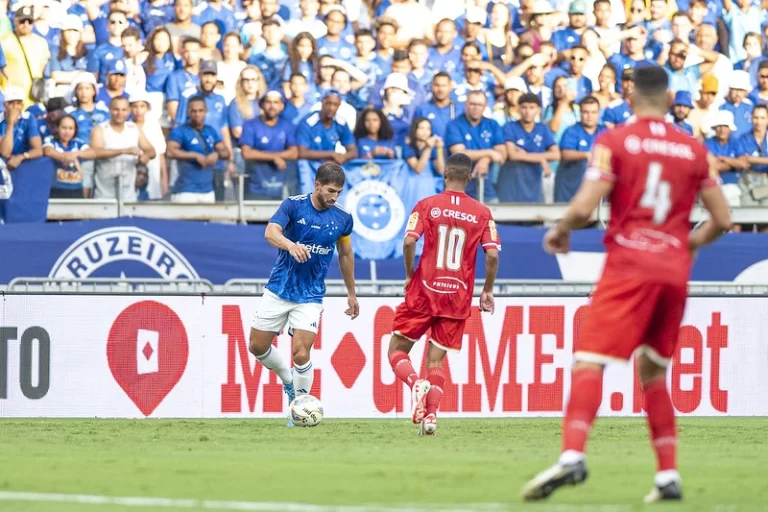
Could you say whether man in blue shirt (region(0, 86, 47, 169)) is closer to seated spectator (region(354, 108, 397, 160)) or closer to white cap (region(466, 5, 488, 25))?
seated spectator (region(354, 108, 397, 160))

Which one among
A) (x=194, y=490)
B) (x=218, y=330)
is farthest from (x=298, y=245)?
(x=194, y=490)

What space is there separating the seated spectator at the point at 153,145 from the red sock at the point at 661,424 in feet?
36.3

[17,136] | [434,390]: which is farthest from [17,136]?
[434,390]

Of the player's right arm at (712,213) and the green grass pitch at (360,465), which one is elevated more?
the player's right arm at (712,213)

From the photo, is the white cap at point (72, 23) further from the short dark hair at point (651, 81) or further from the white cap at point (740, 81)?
the short dark hair at point (651, 81)

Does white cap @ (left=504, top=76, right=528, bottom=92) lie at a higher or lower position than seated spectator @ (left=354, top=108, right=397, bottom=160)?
higher

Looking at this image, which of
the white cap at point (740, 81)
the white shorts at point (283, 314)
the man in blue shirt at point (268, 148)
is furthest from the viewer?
the white cap at point (740, 81)

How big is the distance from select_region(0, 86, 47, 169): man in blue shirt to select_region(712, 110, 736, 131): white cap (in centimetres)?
919

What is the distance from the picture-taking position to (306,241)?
42.2 feet

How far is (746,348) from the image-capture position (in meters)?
16.2

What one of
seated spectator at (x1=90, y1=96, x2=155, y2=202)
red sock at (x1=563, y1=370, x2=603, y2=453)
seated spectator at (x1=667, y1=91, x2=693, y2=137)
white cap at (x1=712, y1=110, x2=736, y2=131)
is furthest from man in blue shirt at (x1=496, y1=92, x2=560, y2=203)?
red sock at (x1=563, y1=370, x2=603, y2=453)

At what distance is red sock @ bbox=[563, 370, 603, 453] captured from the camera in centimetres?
705

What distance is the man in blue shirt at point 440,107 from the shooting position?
63.1 feet

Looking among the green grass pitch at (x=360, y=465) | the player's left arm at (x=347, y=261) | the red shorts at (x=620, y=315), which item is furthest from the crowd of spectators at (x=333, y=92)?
the red shorts at (x=620, y=315)
